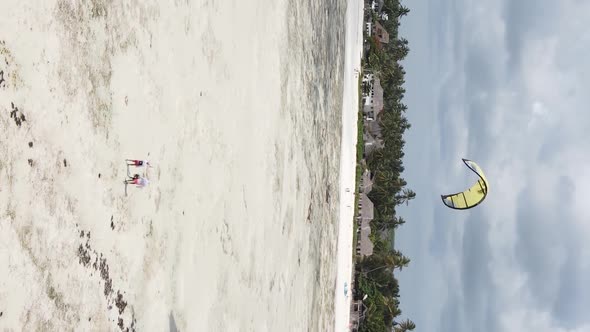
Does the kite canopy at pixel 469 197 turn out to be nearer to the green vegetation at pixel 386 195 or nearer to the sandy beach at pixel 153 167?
the green vegetation at pixel 386 195

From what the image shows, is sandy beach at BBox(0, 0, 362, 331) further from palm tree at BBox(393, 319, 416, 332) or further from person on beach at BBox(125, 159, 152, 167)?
palm tree at BBox(393, 319, 416, 332)

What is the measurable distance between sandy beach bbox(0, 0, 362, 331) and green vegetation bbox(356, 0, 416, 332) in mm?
10957

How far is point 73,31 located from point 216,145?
13.7ft

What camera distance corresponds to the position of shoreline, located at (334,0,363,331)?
2131 cm

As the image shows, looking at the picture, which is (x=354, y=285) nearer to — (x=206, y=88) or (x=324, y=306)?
(x=324, y=306)

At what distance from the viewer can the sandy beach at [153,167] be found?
5031mm

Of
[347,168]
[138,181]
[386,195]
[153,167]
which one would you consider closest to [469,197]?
[347,168]

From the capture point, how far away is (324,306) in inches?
731

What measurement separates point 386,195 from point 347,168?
22.5 feet

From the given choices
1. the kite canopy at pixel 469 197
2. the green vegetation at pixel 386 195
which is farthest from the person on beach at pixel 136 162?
the green vegetation at pixel 386 195

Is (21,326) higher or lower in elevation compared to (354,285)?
higher

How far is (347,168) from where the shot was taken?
23188 mm

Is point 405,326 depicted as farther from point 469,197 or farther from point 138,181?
point 138,181

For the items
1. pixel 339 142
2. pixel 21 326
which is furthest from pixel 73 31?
pixel 339 142
